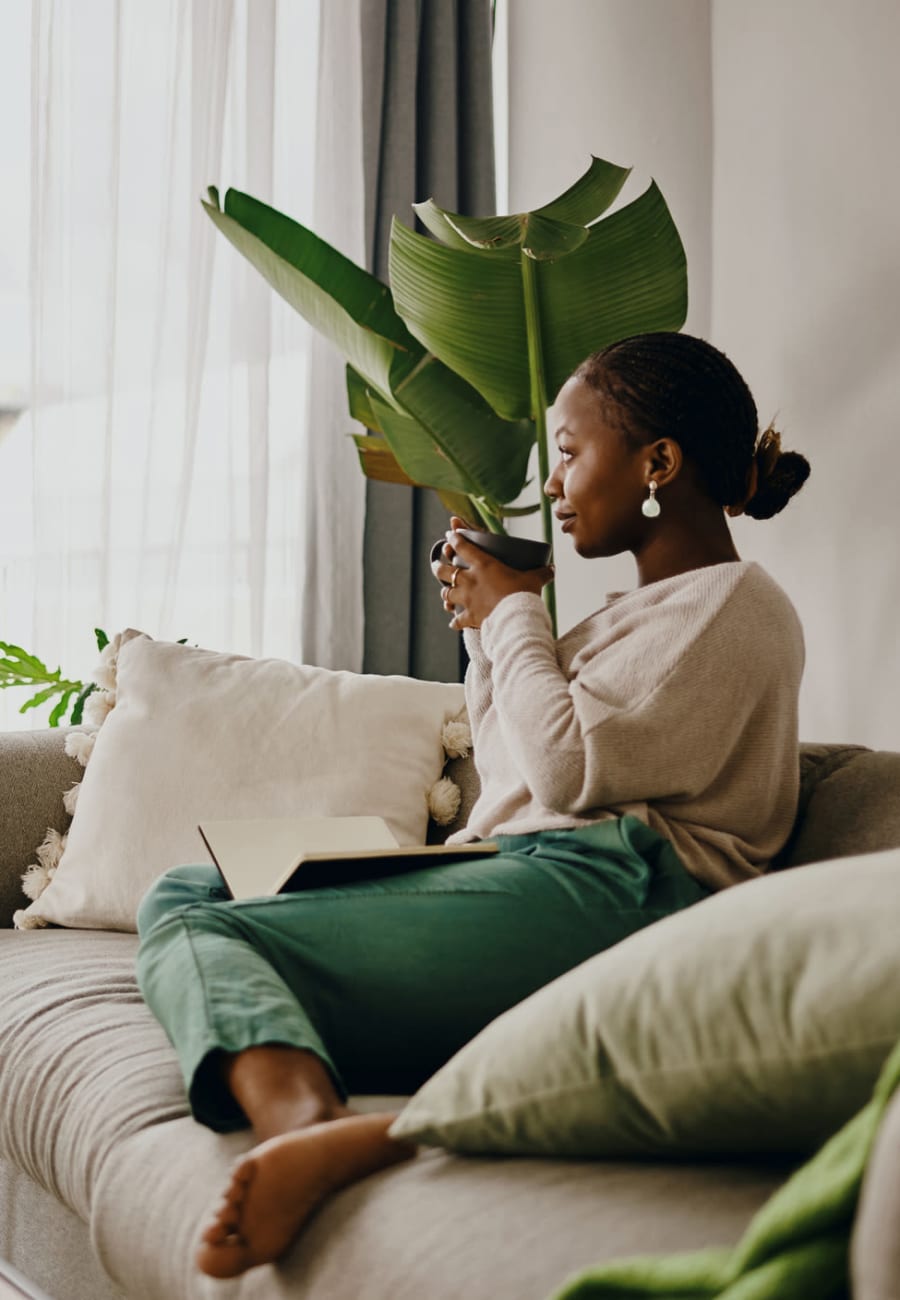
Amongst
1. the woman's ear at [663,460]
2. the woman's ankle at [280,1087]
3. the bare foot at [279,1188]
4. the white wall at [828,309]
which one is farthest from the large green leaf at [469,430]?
the bare foot at [279,1188]

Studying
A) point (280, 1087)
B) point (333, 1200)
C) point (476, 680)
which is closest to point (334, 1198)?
point (333, 1200)

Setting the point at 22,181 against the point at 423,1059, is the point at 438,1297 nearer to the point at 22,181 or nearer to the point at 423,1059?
the point at 423,1059

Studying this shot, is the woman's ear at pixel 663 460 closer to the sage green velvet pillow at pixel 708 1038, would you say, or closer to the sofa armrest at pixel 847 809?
the sofa armrest at pixel 847 809

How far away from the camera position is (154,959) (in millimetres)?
1094

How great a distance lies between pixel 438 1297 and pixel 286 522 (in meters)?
2.30

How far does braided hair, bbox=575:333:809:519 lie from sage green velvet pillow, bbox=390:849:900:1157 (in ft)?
2.45

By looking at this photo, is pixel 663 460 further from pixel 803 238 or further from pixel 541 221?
pixel 803 238

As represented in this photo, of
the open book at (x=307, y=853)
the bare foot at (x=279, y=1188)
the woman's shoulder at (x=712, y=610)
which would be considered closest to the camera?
the bare foot at (x=279, y=1188)

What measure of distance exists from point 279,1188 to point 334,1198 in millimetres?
41

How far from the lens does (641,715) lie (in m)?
1.23

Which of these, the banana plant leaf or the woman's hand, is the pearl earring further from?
the banana plant leaf

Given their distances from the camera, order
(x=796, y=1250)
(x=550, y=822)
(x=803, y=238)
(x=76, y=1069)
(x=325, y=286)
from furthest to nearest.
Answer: (x=803, y=238)
(x=325, y=286)
(x=550, y=822)
(x=76, y=1069)
(x=796, y=1250)

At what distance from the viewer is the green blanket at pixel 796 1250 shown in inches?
20.7

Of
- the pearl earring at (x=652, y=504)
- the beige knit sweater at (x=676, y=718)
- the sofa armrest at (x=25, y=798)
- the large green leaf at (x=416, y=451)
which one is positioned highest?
the large green leaf at (x=416, y=451)
